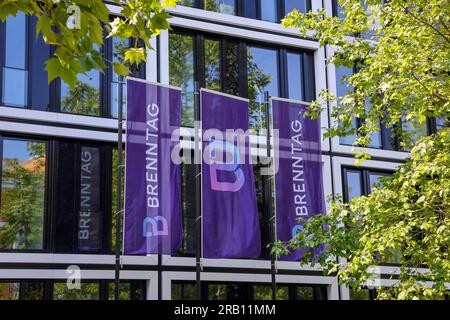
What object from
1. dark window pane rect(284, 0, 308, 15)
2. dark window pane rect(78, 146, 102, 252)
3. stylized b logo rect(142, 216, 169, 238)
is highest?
dark window pane rect(284, 0, 308, 15)

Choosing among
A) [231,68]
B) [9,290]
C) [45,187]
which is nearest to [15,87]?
[45,187]

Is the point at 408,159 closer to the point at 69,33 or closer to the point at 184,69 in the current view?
the point at 69,33

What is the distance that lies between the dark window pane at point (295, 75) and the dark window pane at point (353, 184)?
117 inches

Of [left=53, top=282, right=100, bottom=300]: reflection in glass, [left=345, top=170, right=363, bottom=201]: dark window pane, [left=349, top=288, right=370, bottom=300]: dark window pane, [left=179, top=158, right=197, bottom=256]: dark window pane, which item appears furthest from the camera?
[left=345, top=170, right=363, bottom=201]: dark window pane

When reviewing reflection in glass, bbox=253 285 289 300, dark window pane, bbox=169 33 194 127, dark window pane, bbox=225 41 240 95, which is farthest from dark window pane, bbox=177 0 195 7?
reflection in glass, bbox=253 285 289 300

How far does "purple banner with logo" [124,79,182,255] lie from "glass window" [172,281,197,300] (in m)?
2.66

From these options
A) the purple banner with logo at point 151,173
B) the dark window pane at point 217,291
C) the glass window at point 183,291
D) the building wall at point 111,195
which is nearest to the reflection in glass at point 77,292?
the building wall at point 111,195

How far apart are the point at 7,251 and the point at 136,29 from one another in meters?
11.2

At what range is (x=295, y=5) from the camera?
23.8m

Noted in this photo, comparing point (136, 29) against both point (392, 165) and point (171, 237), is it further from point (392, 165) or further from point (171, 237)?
point (392, 165)

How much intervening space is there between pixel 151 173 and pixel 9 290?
14.7ft

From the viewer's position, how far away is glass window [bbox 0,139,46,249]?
58.6 feet

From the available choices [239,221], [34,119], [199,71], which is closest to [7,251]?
[34,119]

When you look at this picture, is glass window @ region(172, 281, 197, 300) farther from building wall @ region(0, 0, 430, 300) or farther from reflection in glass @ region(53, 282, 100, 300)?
reflection in glass @ region(53, 282, 100, 300)
